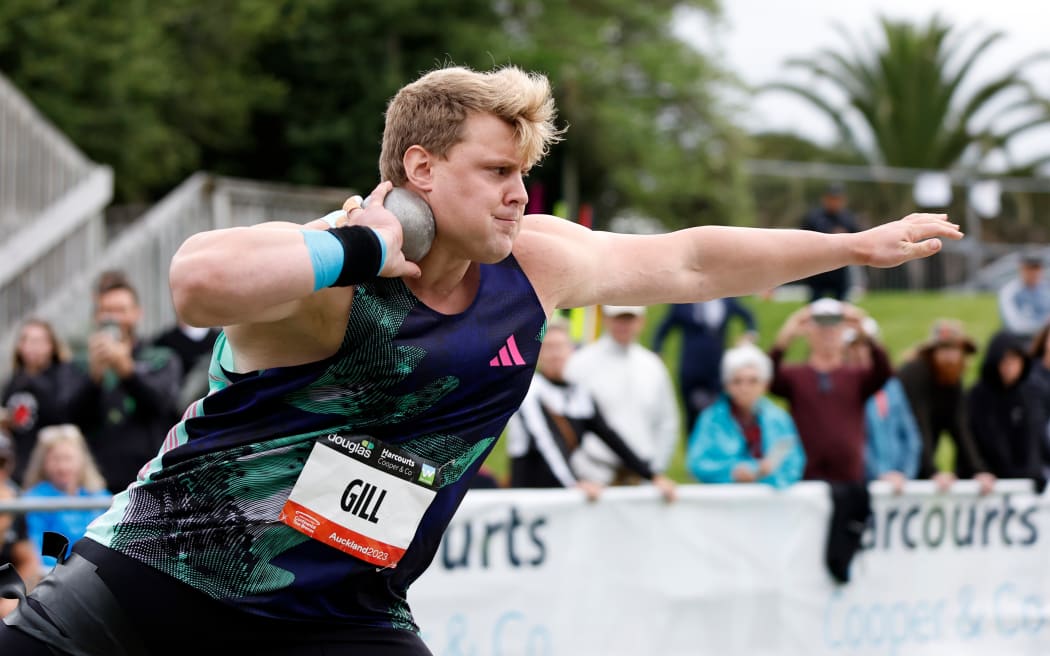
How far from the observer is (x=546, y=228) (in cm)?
386

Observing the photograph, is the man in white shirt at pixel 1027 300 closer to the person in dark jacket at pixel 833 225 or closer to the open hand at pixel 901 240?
the person in dark jacket at pixel 833 225

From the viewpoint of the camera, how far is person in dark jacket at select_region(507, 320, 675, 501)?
771cm

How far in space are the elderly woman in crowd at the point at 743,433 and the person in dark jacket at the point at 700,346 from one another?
10.4 feet

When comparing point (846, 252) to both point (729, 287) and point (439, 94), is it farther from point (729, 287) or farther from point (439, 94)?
point (439, 94)

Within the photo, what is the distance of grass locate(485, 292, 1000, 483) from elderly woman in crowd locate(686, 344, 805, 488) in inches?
446

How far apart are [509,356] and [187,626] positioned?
1023 millimetres

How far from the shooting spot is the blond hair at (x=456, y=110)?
337 centimetres

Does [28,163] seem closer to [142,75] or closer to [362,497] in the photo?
[142,75]

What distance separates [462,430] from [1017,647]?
603cm

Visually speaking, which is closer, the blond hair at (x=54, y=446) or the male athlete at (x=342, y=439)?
the male athlete at (x=342, y=439)

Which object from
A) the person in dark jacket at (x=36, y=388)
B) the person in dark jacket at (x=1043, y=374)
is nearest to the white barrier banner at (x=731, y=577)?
the person in dark jacket at (x=1043, y=374)

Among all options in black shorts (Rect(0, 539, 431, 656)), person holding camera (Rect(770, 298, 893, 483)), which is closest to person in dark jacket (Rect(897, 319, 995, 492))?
person holding camera (Rect(770, 298, 893, 483))

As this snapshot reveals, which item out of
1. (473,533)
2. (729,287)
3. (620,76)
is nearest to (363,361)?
(729,287)

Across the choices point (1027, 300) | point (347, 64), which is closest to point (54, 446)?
point (1027, 300)
